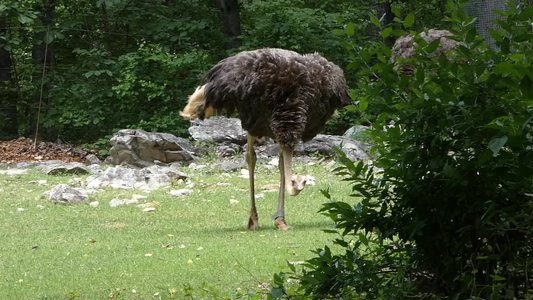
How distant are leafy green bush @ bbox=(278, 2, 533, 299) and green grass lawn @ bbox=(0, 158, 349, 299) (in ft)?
3.37

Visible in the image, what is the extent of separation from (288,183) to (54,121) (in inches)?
584

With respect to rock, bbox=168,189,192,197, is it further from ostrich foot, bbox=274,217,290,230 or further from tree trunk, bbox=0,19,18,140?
tree trunk, bbox=0,19,18,140

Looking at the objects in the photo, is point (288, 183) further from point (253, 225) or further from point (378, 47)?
point (378, 47)

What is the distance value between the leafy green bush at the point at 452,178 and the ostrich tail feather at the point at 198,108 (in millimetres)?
6464

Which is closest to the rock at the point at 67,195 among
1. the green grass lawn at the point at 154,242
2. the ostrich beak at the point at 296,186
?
the green grass lawn at the point at 154,242

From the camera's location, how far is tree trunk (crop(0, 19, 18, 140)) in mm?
23359

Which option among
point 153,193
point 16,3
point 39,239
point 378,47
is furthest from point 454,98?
point 16,3

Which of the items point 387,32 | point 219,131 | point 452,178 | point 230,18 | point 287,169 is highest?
point 230,18

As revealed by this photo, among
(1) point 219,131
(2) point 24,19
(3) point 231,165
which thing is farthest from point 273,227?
(2) point 24,19

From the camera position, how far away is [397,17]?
12.0 ft

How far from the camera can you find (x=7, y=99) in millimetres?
23703

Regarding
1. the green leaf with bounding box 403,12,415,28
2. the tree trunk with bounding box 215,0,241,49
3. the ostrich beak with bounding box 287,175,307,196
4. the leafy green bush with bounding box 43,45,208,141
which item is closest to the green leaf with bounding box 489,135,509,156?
the green leaf with bounding box 403,12,415,28

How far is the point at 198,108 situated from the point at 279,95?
46.3 inches

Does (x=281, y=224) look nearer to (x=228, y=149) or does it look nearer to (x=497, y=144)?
(x=497, y=144)
